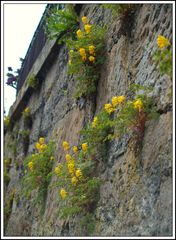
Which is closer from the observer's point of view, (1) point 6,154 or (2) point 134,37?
(2) point 134,37

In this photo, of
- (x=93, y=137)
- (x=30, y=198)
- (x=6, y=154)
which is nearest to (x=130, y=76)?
(x=93, y=137)

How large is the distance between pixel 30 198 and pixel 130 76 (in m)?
3.18

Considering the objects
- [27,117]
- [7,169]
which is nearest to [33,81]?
[27,117]

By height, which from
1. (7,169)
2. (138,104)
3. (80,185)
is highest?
(138,104)

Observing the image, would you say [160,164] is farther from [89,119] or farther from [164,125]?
[89,119]

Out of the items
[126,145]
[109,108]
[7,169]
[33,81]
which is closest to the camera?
[126,145]

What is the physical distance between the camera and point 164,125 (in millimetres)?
2799

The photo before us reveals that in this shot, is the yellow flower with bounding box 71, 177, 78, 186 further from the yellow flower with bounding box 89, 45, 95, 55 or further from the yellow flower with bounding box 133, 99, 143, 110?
the yellow flower with bounding box 89, 45, 95, 55

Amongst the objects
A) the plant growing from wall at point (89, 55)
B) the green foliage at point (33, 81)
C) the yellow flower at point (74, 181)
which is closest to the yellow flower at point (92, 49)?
the plant growing from wall at point (89, 55)

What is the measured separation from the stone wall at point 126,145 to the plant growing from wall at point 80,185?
0.33 feet

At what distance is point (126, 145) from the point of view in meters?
3.30

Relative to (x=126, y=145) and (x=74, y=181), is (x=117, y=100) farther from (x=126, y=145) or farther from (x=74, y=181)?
(x=74, y=181)

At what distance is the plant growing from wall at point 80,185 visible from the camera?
3.59 metres

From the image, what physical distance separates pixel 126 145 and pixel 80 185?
2.07ft
